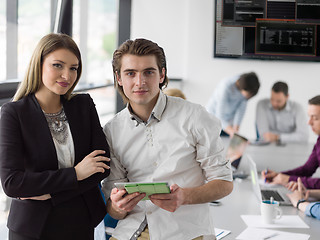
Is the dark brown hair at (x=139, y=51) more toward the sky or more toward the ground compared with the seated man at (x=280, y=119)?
more toward the sky

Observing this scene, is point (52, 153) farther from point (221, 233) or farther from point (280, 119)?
point (280, 119)

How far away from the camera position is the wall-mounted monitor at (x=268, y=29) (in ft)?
13.3

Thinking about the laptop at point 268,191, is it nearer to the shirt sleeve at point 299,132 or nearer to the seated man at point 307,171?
the seated man at point 307,171

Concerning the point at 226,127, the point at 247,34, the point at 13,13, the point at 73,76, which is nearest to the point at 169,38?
the point at 247,34

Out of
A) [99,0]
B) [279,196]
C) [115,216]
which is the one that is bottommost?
[279,196]

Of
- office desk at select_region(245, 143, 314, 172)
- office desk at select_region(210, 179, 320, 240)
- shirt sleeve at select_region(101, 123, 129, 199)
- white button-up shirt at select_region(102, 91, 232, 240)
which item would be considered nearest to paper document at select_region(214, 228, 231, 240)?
office desk at select_region(210, 179, 320, 240)

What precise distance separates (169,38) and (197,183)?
121 inches

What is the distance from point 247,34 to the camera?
4191 mm

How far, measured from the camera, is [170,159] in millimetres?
1723

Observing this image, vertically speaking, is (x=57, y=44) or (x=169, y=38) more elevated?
(x=169, y=38)

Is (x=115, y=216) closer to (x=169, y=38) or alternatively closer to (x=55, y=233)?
(x=55, y=233)

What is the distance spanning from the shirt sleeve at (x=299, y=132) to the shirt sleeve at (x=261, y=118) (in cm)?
17

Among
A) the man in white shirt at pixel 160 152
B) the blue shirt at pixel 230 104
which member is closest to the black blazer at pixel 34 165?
the man in white shirt at pixel 160 152

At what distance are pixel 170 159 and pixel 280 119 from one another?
2.56 m
